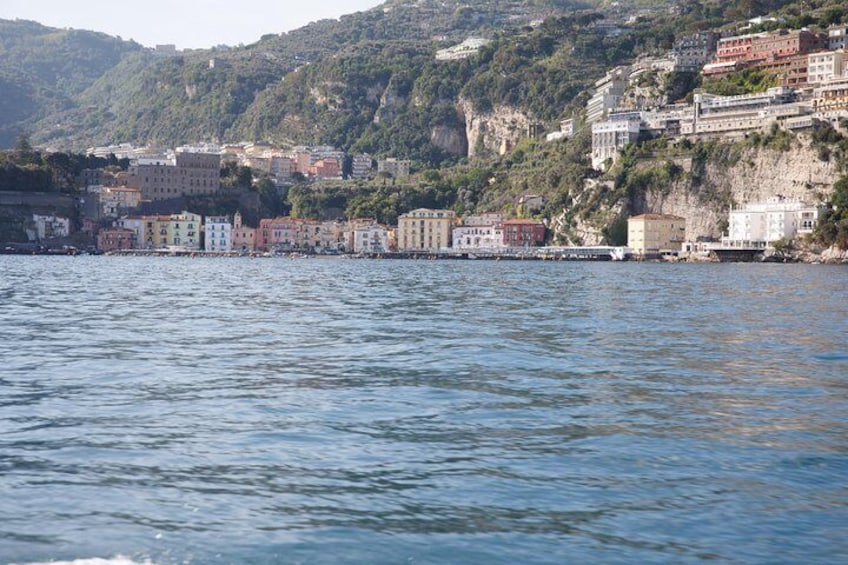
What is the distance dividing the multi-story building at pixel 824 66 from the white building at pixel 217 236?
2375 inches

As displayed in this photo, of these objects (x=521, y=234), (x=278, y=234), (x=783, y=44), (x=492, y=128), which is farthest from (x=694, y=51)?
(x=278, y=234)

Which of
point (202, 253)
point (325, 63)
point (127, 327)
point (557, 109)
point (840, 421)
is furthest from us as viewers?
point (325, 63)

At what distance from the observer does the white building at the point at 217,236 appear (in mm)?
122869

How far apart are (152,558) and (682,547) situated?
423 cm

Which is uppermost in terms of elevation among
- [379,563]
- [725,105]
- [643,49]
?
[643,49]

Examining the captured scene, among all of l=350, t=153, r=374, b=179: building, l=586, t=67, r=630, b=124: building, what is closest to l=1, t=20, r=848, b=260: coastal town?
l=586, t=67, r=630, b=124: building

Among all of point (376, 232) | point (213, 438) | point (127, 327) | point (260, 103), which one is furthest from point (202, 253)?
point (213, 438)

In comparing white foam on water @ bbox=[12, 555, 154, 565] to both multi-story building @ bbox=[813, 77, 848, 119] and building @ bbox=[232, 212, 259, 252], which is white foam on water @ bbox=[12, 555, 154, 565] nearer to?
multi-story building @ bbox=[813, 77, 848, 119]

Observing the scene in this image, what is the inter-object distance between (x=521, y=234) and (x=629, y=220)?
12.4 m

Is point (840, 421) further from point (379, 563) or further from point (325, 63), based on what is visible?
point (325, 63)

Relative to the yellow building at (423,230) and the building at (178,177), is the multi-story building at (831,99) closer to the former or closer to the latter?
the yellow building at (423,230)

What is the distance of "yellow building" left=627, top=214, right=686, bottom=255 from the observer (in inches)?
3932

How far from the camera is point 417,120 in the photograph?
549 feet

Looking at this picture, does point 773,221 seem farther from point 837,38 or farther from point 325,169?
point 325,169
